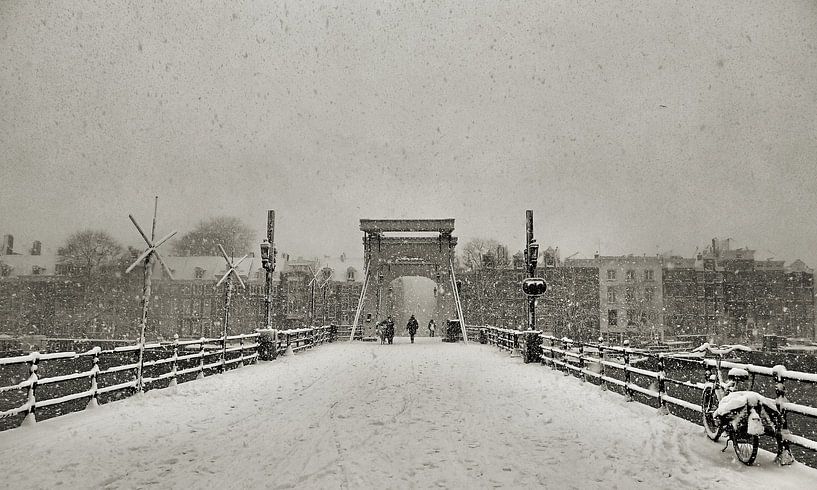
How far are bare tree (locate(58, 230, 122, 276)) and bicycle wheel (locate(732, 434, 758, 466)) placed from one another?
5937 centimetres

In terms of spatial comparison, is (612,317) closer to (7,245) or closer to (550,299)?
(550,299)

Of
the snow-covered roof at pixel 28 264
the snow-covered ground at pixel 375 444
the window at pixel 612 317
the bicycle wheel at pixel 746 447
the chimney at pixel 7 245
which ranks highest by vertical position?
the chimney at pixel 7 245


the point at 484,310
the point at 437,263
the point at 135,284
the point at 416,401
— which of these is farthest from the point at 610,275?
the point at 416,401

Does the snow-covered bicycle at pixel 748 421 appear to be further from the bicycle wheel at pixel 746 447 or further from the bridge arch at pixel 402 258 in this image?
the bridge arch at pixel 402 258

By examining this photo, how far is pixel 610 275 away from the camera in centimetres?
6125

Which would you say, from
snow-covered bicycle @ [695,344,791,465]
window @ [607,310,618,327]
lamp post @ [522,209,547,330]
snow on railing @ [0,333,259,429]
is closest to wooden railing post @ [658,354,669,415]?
snow-covered bicycle @ [695,344,791,465]

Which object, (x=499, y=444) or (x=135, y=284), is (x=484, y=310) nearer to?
(x=135, y=284)

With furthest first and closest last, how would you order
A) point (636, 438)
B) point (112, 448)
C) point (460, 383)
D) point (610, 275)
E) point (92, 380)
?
point (610, 275) < point (460, 383) < point (92, 380) < point (636, 438) < point (112, 448)

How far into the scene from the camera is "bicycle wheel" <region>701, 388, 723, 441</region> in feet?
23.0

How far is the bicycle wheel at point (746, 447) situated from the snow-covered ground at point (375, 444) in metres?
0.08

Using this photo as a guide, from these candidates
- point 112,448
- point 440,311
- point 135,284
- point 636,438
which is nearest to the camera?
point 112,448

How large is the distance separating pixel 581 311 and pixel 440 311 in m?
23.8

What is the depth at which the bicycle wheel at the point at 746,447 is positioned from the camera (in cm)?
592

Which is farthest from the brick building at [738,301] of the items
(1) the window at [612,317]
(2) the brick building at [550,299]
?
(2) the brick building at [550,299]
